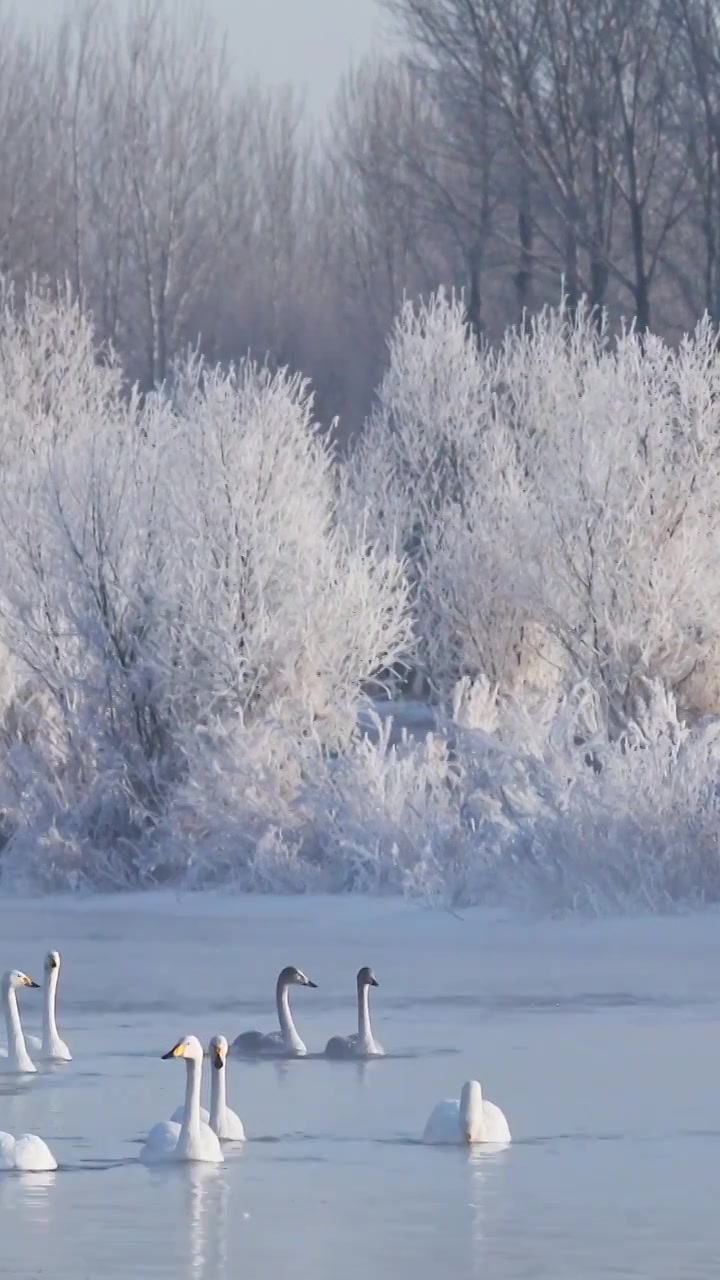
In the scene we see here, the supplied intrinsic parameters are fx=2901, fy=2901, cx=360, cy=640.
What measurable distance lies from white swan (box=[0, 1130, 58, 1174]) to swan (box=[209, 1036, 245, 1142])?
2.91 ft

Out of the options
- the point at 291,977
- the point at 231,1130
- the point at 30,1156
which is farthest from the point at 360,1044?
the point at 30,1156

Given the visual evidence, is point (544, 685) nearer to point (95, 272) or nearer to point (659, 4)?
point (659, 4)

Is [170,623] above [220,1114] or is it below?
above

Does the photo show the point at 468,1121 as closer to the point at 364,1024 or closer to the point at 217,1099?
the point at 217,1099

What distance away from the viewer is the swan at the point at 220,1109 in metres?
10.2

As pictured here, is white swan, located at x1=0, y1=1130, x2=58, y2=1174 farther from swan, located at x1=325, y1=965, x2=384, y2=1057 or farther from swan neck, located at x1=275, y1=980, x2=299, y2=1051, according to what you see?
swan neck, located at x1=275, y1=980, x2=299, y2=1051

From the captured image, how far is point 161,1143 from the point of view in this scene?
9.69m

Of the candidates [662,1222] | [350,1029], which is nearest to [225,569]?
[350,1029]

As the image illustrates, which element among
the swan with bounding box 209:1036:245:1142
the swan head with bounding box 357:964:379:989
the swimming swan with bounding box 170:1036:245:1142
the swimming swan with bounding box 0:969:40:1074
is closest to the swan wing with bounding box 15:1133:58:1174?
the swimming swan with bounding box 170:1036:245:1142

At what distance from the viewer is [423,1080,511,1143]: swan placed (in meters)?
9.90

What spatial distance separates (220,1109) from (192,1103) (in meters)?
0.47

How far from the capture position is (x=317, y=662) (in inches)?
811

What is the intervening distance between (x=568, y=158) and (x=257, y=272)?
90.4ft

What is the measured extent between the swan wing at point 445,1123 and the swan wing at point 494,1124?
10 cm
